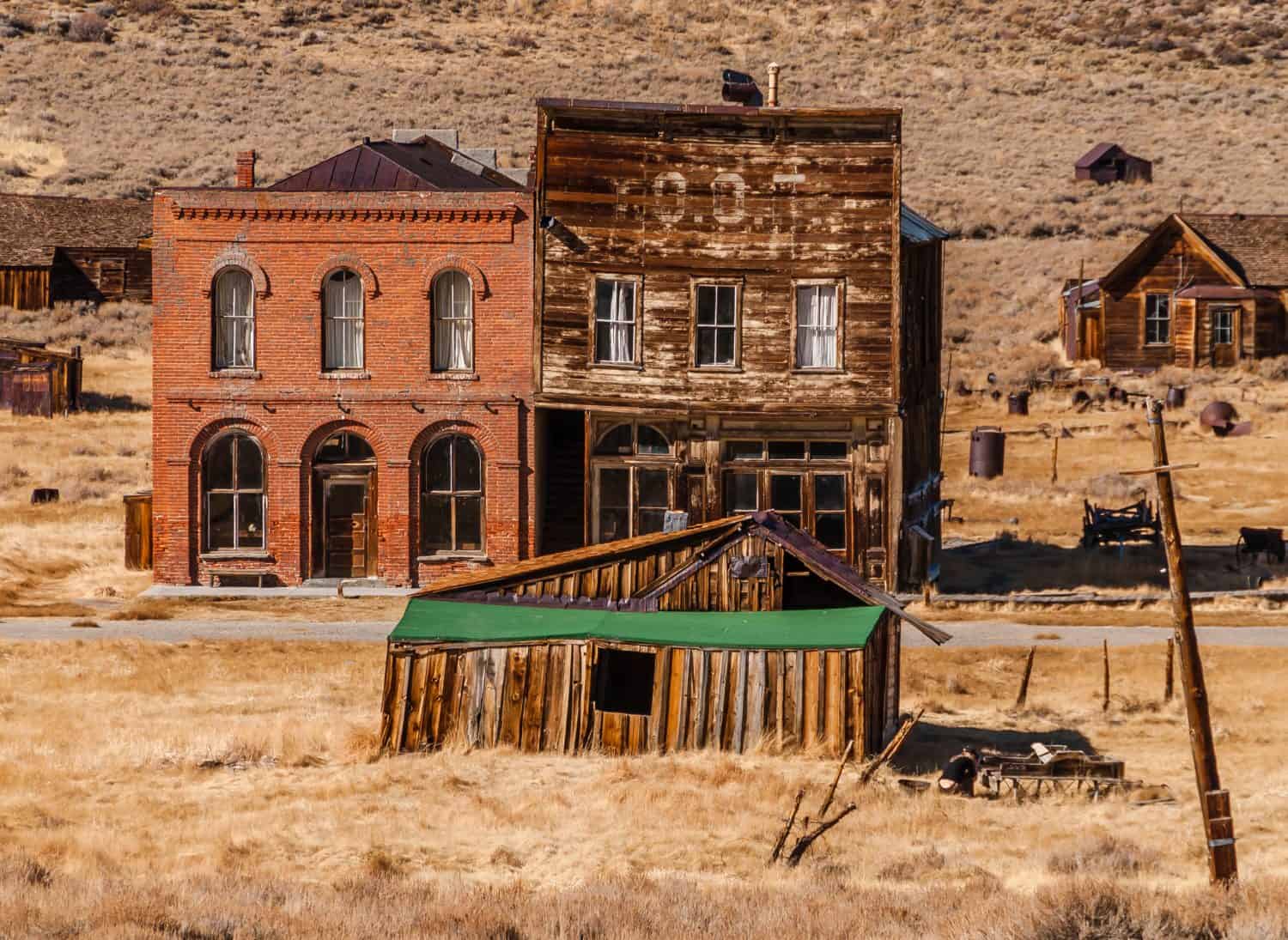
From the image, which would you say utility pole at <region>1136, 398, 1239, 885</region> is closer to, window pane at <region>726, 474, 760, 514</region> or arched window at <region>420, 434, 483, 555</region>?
window pane at <region>726, 474, 760, 514</region>

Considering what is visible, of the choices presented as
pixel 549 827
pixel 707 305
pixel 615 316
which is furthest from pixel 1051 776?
pixel 615 316

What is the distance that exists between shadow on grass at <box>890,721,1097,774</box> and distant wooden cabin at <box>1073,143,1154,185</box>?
74.0 metres

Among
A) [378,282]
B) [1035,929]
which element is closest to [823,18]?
[378,282]

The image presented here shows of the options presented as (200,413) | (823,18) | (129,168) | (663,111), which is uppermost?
(823,18)

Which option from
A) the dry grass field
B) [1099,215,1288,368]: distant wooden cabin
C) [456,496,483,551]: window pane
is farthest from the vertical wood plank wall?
[1099,215,1288,368]: distant wooden cabin

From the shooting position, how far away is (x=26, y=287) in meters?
70.8

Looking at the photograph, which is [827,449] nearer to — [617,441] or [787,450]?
[787,450]

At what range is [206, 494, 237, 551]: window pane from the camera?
35.0m

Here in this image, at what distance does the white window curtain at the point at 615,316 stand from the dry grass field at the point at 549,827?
769cm

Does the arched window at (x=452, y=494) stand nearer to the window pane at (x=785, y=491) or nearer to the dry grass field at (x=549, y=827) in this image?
the window pane at (x=785, y=491)

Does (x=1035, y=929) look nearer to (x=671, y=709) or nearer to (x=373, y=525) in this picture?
(x=671, y=709)

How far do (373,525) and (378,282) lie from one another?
13.8ft

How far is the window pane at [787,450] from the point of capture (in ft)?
111

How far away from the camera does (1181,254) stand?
6538 centimetres
